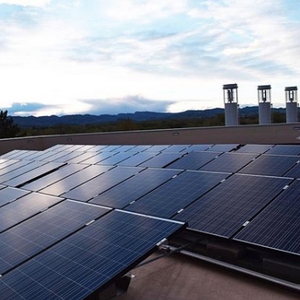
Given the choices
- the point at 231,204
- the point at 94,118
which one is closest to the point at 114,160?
the point at 231,204

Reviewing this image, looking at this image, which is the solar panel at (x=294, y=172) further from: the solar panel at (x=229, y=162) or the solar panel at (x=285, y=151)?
the solar panel at (x=285, y=151)

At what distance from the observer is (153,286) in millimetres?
5570

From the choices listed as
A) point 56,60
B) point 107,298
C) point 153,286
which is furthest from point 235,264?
point 56,60

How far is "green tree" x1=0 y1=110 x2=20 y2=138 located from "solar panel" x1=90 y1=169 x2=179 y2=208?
50.7 meters

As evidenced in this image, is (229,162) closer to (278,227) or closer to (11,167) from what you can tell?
(278,227)

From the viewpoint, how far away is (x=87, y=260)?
4.64 meters

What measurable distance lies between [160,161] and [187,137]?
9451mm

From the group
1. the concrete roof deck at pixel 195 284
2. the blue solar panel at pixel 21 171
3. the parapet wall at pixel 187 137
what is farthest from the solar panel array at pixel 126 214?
the parapet wall at pixel 187 137

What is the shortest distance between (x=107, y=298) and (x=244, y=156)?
640 cm

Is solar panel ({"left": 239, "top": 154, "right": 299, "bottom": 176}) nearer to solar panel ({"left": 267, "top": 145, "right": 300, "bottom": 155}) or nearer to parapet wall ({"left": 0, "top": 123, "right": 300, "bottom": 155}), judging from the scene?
solar panel ({"left": 267, "top": 145, "right": 300, "bottom": 155})

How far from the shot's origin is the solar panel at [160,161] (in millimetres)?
10411

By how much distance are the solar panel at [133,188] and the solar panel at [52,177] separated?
249 centimetres

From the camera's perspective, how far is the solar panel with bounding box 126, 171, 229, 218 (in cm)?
659

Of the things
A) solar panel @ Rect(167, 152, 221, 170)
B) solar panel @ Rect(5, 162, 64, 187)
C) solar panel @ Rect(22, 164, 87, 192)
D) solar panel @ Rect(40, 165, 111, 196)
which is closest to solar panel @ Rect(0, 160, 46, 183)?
solar panel @ Rect(5, 162, 64, 187)
